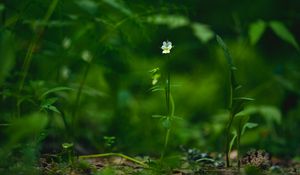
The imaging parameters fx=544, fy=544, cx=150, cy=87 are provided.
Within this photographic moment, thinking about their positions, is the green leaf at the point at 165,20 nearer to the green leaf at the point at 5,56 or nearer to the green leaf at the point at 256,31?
the green leaf at the point at 256,31

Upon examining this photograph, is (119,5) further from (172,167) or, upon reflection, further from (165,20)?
(172,167)

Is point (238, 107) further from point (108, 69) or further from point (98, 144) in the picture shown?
point (98, 144)

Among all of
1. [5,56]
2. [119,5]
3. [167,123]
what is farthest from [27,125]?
[119,5]

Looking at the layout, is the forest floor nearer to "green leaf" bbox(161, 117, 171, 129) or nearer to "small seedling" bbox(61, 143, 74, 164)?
"small seedling" bbox(61, 143, 74, 164)

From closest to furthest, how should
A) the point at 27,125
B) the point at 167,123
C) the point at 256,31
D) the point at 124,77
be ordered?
the point at 27,125, the point at 167,123, the point at 256,31, the point at 124,77

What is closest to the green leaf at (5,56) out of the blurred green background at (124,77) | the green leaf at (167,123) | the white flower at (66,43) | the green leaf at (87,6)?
the blurred green background at (124,77)

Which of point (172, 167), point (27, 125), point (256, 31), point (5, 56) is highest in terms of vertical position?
point (256, 31)

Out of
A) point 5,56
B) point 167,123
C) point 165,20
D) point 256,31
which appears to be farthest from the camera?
point 165,20

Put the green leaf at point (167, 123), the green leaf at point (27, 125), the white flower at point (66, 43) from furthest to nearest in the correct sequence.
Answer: the white flower at point (66, 43) < the green leaf at point (167, 123) < the green leaf at point (27, 125)

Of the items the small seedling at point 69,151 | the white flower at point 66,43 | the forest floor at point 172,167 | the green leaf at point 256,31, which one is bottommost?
the forest floor at point 172,167

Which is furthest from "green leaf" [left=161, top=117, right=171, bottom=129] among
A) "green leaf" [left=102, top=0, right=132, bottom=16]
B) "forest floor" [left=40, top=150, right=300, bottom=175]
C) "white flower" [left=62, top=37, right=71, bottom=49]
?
"white flower" [left=62, top=37, right=71, bottom=49]
